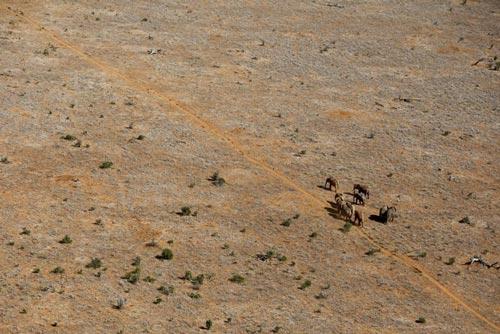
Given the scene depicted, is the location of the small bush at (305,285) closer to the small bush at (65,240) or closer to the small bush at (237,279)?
the small bush at (237,279)

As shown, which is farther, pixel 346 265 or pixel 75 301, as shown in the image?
pixel 346 265

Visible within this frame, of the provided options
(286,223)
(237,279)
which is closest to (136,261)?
(237,279)

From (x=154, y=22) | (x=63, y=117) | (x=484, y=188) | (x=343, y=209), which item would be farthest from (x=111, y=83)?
(x=484, y=188)

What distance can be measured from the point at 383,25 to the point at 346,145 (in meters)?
27.6

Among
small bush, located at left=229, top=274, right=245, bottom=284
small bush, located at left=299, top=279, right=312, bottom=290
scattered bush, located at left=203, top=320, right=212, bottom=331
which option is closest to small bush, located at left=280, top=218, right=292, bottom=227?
small bush, located at left=299, top=279, right=312, bottom=290

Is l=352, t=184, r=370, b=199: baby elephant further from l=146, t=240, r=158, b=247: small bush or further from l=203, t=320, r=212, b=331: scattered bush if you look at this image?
l=203, t=320, r=212, b=331: scattered bush

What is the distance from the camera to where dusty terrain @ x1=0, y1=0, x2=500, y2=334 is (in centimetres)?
4538

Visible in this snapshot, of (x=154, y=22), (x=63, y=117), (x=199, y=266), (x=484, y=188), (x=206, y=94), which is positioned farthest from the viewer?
(x=154, y=22)

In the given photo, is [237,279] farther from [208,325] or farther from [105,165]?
[105,165]

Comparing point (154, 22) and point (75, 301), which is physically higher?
point (154, 22)

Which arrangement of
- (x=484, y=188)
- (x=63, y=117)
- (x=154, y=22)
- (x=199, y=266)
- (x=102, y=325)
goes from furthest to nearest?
(x=154, y=22) < (x=63, y=117) < (x=484, y=188) < (x=199, y=266) < (x=102, y=325)

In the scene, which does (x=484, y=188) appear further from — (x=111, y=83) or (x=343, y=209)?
(x=111, y=83)

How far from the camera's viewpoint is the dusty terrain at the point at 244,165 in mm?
45375

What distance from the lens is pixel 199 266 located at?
1886 inches
